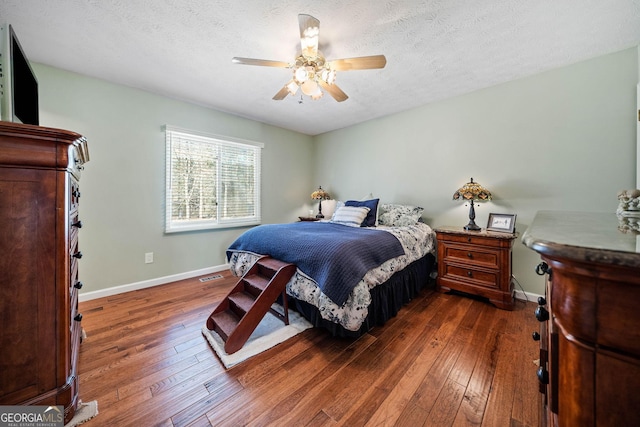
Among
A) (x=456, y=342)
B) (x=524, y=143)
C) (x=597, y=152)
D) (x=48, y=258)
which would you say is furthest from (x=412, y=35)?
(x=48, y=258)

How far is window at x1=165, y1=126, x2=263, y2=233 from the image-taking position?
3109 mm

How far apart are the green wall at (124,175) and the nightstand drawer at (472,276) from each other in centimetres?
313

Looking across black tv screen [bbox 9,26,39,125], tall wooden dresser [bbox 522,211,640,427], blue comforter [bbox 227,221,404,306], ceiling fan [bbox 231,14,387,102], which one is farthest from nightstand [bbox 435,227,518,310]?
black tv screen [bbox 9,26,39,125]

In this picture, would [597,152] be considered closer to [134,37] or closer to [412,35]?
[412,35]

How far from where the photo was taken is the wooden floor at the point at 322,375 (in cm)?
120

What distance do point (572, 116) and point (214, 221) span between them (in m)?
4.38

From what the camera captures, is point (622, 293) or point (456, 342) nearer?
point (622, 293)

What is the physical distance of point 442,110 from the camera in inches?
122

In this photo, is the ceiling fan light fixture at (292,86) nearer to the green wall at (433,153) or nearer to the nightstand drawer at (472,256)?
the green wall at (433,153)

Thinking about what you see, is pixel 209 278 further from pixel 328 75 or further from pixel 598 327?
pixel 598 327

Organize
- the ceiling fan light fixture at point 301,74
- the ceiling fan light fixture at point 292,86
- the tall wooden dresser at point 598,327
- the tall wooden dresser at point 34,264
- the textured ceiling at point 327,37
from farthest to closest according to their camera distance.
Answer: the ceiling fan light fixture at point 292,86, the ceiling fan light fixture at point 301,74, the textured ceiling at point 327,37, the tall wooden dresser at point 34,264, the tall wooden dresser at point 598,327

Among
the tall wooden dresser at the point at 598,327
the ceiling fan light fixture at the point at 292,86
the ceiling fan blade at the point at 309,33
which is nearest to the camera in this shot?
the tall wooden dresser at the point at 598,327

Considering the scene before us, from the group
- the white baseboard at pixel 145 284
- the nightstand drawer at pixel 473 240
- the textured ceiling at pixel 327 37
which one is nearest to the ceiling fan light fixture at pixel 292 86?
the textured ceiling at pixel 327 37

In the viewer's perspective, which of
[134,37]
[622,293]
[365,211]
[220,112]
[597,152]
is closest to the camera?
[622,293]
